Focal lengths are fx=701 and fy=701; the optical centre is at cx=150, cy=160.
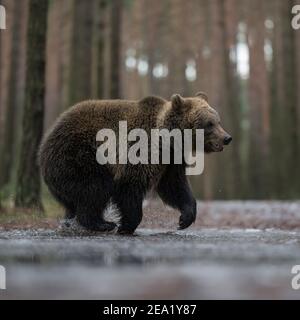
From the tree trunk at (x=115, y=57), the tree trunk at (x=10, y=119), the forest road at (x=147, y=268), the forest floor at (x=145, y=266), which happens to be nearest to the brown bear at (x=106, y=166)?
the forest floor at (x=145, y=266)

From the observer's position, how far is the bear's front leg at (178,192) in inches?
343

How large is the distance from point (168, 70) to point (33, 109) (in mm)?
28563

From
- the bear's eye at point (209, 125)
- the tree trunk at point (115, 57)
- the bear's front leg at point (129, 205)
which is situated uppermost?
→ the tree trunk at point (115, 57)

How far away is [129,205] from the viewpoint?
8.20 metres

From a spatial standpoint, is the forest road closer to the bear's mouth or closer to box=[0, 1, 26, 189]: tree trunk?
the bear's mouth

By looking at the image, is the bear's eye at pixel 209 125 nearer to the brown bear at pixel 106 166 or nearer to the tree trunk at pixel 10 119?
the brown bear at pixel 106 166

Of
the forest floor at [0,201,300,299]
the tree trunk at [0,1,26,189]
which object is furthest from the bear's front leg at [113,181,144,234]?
the tree trunk at [0,1,26,189]

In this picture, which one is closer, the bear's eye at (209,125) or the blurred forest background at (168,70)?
the bear's eye at (209,125)

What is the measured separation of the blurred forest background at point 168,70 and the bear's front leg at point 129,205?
3451 mm

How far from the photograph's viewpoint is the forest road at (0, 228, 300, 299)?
13.1 ft

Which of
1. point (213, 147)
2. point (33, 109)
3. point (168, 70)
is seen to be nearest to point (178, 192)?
point (213, 147)

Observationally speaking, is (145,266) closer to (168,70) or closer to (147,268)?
(147,268)

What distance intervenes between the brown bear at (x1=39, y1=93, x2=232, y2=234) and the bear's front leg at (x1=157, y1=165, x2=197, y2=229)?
0.01 m
